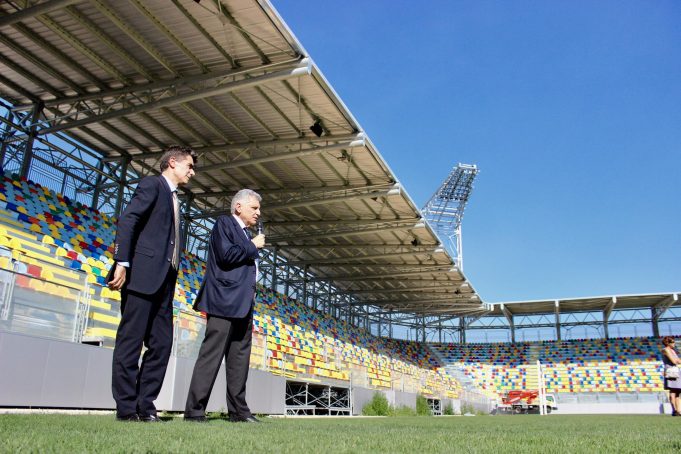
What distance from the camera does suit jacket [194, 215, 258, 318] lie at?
3895 mm

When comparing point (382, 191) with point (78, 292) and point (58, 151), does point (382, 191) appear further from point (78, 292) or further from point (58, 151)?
point (78, 292)

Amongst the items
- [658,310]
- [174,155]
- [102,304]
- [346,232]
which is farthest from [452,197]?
[174,155]

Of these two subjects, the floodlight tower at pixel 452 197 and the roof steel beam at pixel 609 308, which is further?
the floodlight tower at pixel 452 197

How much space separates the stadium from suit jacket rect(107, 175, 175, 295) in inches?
33.3

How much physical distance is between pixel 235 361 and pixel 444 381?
70.2 ft

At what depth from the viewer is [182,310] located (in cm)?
723

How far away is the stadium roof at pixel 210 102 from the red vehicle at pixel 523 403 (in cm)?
1292

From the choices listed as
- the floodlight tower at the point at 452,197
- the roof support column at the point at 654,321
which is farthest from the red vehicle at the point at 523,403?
the floodlight tower at the point at 452,197

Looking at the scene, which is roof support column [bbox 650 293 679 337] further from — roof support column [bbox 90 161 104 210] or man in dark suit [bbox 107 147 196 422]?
man in dark suit [bbox 107 147 196 422]

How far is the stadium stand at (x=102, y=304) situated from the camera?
5.62 meters

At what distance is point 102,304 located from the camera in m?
6.18

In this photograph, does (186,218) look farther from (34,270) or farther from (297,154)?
(34,270)

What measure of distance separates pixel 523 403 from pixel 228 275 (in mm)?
31562

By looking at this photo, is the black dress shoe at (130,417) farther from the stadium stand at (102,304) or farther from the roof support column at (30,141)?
the roof support column at (30,141)
